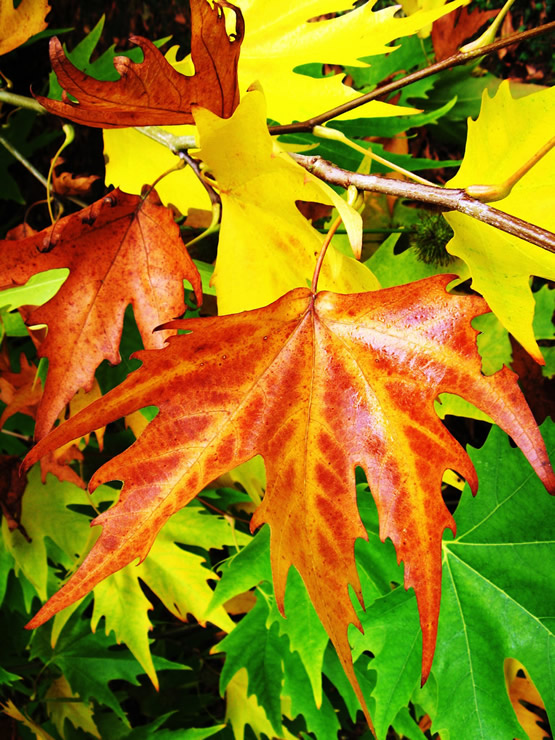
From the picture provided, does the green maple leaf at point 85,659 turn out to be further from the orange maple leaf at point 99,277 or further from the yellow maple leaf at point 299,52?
the yellow maple leaf at point 299,52

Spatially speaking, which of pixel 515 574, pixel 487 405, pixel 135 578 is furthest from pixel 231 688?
pixel 487 405

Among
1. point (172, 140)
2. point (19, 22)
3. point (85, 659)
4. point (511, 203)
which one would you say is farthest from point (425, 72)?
point (85, 659)

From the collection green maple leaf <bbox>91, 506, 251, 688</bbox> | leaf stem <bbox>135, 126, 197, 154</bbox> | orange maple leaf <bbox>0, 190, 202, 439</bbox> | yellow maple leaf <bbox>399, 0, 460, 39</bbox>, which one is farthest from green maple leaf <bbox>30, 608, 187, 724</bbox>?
yellow maple leaf <bbox>399, 0, 460, 39</bbox>

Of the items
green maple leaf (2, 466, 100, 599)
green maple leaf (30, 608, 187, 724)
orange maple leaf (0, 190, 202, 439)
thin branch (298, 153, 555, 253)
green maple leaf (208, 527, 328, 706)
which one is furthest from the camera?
green maple leaf (30, 608, 187, 724)

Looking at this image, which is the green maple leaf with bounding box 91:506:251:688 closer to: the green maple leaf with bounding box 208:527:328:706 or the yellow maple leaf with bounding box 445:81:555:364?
the green maple leaf with bounding box 208:527:328:706

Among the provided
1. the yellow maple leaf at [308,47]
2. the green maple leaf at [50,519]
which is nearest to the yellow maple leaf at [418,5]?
the yellow maple leaf at [308,47]

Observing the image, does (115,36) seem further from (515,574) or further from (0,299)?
(515,574)
